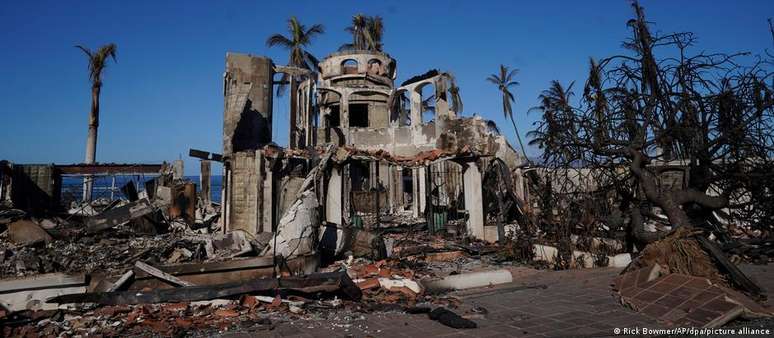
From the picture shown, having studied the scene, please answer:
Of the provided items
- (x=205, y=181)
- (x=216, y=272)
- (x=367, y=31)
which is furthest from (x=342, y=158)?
(x=367, y=31)

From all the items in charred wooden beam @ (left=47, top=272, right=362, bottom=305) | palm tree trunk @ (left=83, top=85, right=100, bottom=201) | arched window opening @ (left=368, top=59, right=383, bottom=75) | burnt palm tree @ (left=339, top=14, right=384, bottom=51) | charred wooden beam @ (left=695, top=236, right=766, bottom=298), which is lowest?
charred wooden beam @ (left=47, top=272, right=362, bottom=305)

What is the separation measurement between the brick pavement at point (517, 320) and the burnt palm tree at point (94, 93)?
76.7 feet

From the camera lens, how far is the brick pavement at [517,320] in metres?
5.03

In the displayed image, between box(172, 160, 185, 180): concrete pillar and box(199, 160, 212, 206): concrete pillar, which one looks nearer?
box(172, 160, 185, 180): concrete pillar

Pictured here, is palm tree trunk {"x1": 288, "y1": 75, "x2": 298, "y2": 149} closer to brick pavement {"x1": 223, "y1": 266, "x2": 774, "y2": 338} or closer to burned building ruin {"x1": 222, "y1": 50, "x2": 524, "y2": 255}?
burned building ruin {"x1": 222, "y1": 50, "x2": 524, "y2": 255}

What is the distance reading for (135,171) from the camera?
905 inches

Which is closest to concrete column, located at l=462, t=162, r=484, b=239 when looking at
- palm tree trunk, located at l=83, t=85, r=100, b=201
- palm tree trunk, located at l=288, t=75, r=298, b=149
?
palm tree trunk, located at l=288, t=75, r=298, b=149

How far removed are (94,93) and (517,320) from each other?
2727cm

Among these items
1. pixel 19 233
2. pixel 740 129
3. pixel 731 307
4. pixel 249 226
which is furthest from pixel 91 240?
pixel 740 129

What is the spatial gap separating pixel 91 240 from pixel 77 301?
947cm

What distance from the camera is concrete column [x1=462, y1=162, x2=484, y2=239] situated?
14.3 metres

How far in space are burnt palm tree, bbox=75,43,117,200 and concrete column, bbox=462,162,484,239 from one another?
20.6 metres

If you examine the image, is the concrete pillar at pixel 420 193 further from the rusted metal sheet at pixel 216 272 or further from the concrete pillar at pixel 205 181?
the rusted metal sheet at pixel 216 272

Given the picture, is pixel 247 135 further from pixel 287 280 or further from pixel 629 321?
pixel 629 321
